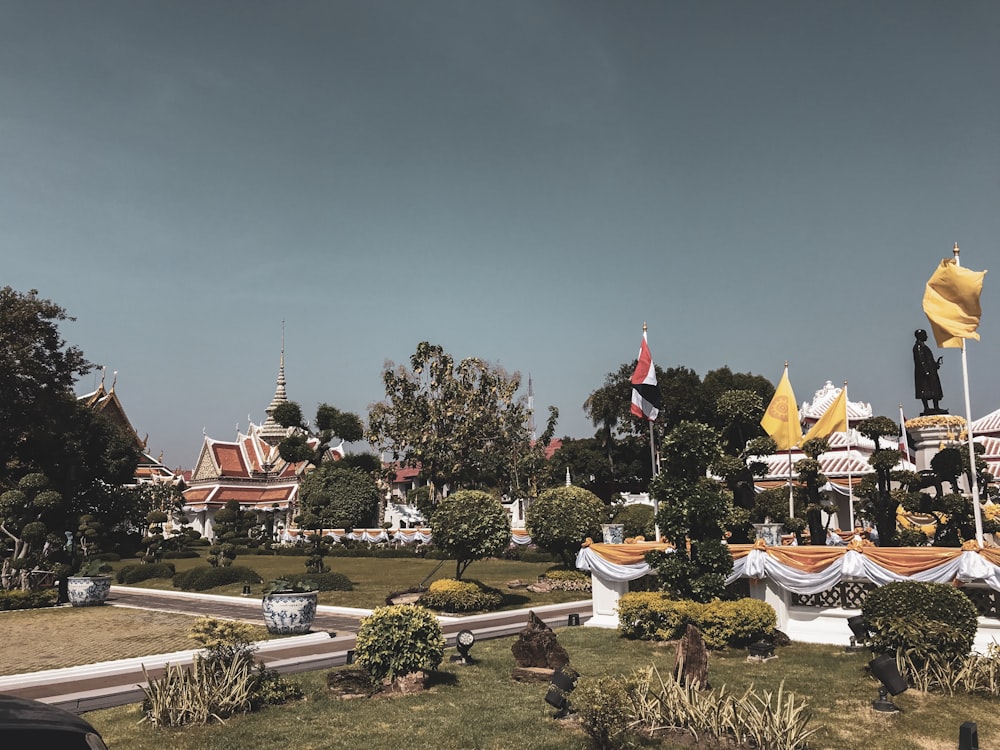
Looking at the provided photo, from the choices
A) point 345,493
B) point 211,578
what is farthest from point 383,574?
point 345,493

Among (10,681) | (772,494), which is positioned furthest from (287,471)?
(10,681)

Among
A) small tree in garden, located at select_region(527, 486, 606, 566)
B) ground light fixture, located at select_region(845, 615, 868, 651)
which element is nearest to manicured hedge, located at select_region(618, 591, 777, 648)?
ground light fixture, located at select_region(845, 615, 868, 651)

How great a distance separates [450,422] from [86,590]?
27.5 metres

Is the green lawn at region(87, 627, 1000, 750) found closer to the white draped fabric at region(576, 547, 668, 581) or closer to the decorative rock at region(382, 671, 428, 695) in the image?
the decorative rock at region(382, 671, 428, 695)

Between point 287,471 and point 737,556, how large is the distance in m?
63.8

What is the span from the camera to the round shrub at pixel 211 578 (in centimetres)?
3100

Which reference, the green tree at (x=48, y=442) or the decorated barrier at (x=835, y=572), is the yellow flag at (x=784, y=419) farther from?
the green tree at (x=48, y=442)

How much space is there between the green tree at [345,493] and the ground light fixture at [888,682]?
51669mm

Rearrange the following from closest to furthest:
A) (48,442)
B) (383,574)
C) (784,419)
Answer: (784,419) → (383,574) → (48,442)

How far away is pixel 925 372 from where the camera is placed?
21.5 m

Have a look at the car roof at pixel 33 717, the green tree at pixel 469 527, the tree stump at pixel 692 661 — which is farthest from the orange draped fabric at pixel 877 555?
the car roof at pixel 33 717

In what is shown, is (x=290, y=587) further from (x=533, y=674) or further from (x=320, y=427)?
(x=320, y=427)

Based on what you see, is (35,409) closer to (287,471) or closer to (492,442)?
(492,442)

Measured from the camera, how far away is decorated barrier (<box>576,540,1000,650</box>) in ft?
47.2
